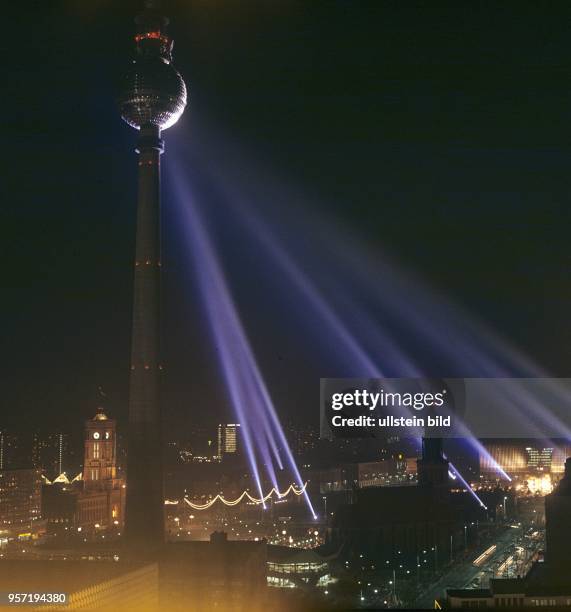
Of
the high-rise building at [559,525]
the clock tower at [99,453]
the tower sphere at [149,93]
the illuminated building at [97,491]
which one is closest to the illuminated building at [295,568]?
the high-rise building at [559,525]

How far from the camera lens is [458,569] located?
59500mm

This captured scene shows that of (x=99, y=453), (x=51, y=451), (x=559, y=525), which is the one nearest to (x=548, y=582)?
(x=559, y=525)

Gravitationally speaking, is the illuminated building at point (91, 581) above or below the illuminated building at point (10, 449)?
below

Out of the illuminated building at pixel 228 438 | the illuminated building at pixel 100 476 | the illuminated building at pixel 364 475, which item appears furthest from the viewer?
the illuminated building at pixel 228 438

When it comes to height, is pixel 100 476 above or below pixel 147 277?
below

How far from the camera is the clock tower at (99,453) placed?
280ft

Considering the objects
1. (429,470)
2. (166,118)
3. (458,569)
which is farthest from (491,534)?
(166,118)

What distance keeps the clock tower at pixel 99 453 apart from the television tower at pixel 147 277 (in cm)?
3333

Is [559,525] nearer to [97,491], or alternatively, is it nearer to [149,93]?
[149,93]

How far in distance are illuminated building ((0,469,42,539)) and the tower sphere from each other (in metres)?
49.7

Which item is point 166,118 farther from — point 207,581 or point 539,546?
point 539,546

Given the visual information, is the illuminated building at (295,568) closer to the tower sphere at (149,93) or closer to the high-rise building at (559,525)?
the high-rise building at (559,525)

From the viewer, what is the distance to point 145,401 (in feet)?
173

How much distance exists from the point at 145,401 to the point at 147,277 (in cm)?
787
